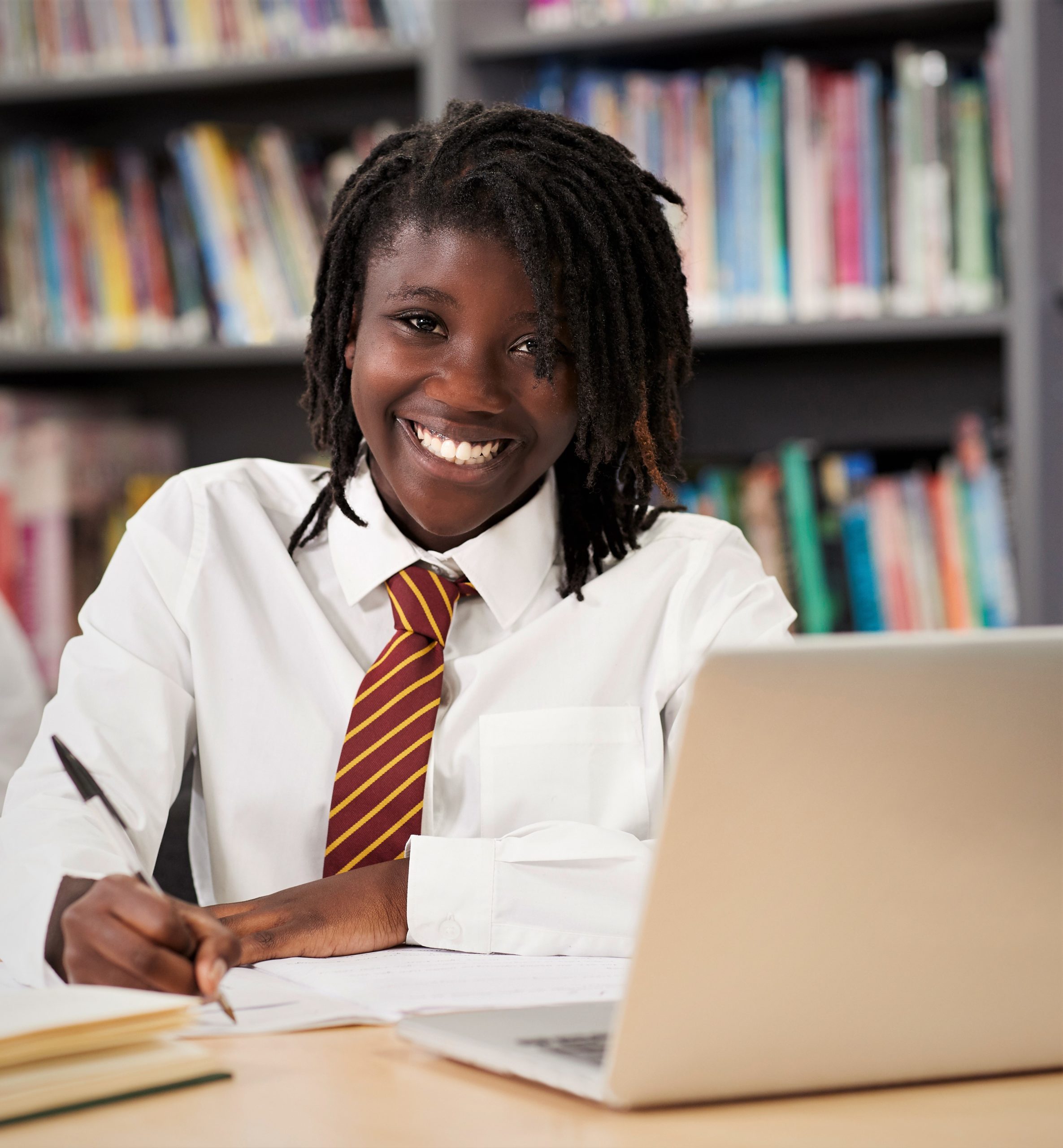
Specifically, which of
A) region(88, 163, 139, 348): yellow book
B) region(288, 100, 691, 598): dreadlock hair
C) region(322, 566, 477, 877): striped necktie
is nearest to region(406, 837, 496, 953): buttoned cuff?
region(322, 566, 477, 877): striped necktie

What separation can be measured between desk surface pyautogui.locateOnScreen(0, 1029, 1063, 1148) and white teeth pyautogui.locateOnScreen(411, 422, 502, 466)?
0.65 meters

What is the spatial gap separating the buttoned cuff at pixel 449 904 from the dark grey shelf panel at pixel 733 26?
55.0 inches

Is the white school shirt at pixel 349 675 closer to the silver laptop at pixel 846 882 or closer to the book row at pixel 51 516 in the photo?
the silver laptop at pixel 846 882

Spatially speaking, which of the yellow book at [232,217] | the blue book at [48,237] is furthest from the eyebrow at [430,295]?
the blue book at [48,237]

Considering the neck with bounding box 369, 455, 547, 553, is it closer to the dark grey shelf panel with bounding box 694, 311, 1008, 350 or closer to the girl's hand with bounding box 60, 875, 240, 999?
the girl's hand with bounding box 60, 875, 240, 999

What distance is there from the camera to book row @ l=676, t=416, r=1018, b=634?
1998 millimetres

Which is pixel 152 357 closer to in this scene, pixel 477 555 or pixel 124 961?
pixel 477 555

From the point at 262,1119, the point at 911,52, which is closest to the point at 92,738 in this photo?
the point at 262,1119

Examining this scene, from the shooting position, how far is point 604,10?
6.84ft

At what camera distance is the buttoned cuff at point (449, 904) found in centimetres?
102

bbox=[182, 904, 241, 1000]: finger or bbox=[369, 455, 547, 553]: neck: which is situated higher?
bbox=[369, 455, 547, 553]: neck

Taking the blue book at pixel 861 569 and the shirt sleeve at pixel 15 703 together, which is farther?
the blue book at pixel 861 569

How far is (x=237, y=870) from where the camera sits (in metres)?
1.21

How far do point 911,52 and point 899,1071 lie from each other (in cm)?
175
